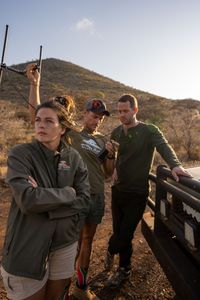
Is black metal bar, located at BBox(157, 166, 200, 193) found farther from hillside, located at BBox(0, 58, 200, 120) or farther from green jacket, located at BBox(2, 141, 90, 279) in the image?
hillside, located at BBox(0, 58, 200, 120)

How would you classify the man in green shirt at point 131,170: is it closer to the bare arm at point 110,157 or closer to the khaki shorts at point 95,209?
the bare arm at point 110,157

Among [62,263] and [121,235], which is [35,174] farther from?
[121,235]

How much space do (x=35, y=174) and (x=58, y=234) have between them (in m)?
0.42

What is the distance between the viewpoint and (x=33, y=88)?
3.08 meters

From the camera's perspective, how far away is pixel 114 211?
374 cm

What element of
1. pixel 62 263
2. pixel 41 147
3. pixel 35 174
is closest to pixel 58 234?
pixel 62 263

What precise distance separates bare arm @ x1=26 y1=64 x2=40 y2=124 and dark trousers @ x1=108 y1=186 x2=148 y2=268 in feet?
4.43

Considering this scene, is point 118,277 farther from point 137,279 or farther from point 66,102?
point 66,102

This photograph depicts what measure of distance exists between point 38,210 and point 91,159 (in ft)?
4.04

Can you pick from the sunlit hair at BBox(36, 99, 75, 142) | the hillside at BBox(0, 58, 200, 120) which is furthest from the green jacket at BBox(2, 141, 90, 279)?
the hillside at BBox(0, 58, 200, 120)

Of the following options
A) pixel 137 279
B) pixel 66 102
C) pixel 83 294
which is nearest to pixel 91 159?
pixel 66 102

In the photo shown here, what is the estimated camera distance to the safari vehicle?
229 cm

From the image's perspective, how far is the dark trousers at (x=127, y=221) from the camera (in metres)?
3.46

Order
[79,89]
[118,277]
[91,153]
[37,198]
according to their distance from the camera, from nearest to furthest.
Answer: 1. [37,198]
2. [91,153]
3. [118,277]
4. [79,89]
